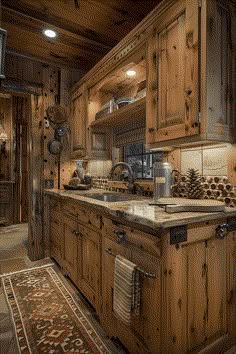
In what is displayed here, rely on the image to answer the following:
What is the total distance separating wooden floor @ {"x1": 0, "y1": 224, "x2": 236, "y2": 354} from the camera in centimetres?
154

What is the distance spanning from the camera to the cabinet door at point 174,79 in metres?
1.39

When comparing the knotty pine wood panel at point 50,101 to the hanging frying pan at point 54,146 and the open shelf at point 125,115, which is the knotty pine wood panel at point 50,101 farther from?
the open shelf at point 125,115

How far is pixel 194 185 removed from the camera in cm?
171

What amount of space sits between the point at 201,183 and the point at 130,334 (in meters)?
1.12

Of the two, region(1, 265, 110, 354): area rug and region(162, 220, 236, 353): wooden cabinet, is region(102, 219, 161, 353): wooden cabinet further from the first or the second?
region(1, 265, 110, 354): area rug

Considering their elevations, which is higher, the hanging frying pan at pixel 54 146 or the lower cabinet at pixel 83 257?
the hanging frying pan at pixel 54 146

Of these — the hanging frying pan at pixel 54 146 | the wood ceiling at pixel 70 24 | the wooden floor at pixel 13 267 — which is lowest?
the wooden floor at pixel 13 267

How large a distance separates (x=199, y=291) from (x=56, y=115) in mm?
2836

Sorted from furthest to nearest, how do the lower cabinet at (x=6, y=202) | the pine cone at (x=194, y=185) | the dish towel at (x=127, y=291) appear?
1. the lower cabinet at (x=6, y=202)
2. the pine cone at (x=194, y=185)
3. the dish towel at (x=127, y=291)

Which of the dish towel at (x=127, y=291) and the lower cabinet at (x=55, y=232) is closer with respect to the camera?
the dish towel at (x=127, y=291)

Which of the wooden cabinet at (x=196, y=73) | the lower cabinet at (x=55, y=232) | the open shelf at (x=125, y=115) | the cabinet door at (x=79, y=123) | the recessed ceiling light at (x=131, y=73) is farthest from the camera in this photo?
the cabinet door at (x=79, y=123)

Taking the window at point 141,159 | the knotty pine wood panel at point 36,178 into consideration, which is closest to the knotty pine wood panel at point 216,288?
the window at point 141,159

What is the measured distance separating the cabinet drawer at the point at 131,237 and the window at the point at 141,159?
3.36ft

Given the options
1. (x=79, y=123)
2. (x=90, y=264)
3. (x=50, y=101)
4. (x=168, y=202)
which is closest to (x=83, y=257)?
(x=90, y=264)
